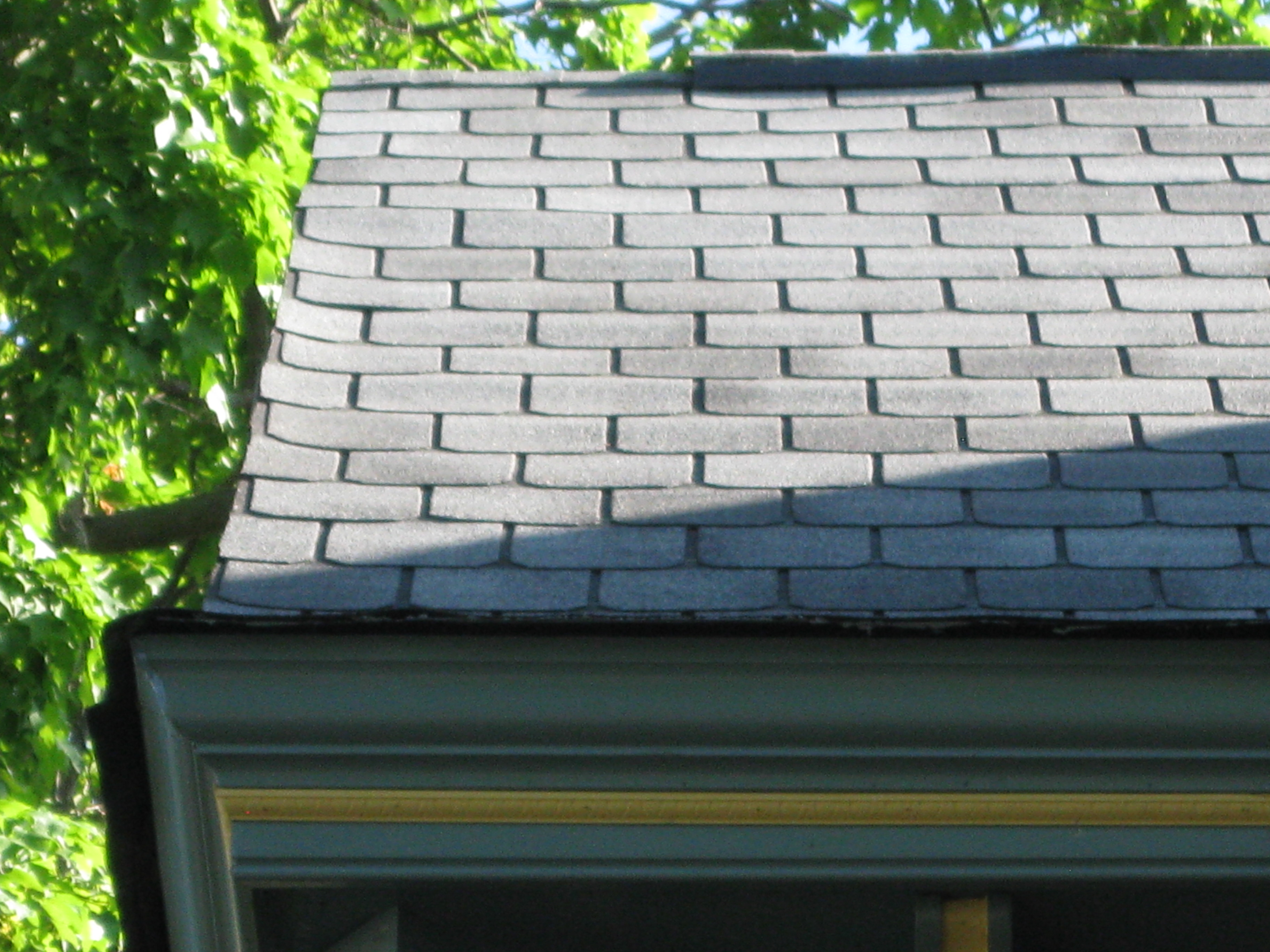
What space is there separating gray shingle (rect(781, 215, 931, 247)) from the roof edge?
0.75 metres

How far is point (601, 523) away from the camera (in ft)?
9.10

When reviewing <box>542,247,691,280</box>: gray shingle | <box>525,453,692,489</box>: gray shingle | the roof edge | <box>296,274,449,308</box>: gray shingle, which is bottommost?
<box>525,453,692,489</box>: gray shingle

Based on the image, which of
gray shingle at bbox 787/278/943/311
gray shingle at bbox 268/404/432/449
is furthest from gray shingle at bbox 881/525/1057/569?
gray shingle at bbox 268/404/432/449

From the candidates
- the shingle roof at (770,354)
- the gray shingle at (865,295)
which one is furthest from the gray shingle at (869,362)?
the gray shingle at (865,295)

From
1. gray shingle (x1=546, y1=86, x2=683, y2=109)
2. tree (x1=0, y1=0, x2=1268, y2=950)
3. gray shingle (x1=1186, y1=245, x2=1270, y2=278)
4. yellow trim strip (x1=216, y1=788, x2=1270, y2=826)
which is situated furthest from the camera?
tree (x1=0, y1=0, x2=1268, y2=950)

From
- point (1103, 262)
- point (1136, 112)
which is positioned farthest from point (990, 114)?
point (1103, 262)

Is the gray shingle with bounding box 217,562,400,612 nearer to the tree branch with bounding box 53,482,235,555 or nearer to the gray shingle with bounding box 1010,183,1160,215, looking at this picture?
the gray shingle with bounding box 1010,183,1160,215

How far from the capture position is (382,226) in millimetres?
3631

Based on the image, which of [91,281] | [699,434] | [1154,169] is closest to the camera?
[699,434]

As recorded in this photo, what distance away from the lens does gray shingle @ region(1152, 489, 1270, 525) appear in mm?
2746

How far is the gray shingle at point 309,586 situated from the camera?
2592mm

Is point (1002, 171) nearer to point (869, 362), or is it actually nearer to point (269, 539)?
→ point (869, 362)

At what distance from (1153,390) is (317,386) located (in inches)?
58.7

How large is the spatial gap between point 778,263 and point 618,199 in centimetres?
43
